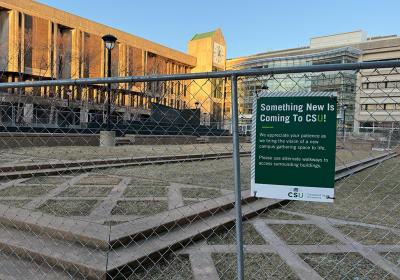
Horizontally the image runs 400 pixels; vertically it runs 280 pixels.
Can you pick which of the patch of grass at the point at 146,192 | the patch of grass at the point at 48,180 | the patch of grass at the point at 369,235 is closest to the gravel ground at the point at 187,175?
the patch of grass at the point at 146,192

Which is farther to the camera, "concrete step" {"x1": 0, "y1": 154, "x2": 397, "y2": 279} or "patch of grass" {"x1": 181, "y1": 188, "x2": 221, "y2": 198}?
"patch of grass" {"x1": 181, "y1": 188, "x2": 221, "y2": 198}

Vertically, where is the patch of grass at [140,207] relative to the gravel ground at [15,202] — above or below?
above

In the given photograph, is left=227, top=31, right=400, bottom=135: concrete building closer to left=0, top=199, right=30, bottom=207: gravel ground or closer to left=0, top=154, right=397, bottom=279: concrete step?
left=0, top=154, right=397, bottom=279: concrete step

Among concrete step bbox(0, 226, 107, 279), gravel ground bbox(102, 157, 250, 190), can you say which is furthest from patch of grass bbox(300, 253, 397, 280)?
gravel ground bbox(102, 157, 250, 190)

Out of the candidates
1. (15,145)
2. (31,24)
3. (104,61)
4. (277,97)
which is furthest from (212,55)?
(277,97)

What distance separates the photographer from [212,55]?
Result: 86.9 meters

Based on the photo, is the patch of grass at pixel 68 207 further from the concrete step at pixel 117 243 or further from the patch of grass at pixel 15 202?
the concrete step at pixel 117 243

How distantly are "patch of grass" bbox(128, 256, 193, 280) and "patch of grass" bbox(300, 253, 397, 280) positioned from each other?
1.33m

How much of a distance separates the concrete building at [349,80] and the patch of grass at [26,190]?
4.47m

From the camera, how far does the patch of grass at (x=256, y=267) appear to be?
364 centimetres

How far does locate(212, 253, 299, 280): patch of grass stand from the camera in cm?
364

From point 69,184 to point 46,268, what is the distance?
12.8 feet

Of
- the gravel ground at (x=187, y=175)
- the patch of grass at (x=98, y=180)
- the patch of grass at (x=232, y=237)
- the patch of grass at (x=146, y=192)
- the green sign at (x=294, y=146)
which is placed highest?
the green sign at (x=294, y=146)

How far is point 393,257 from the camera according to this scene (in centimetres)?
417
